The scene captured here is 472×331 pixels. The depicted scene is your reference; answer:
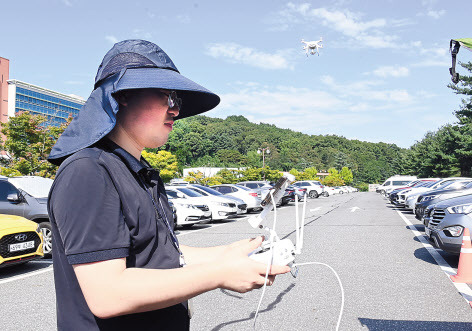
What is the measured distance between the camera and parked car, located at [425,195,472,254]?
265 inches

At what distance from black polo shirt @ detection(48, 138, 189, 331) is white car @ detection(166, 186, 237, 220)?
13.2 m

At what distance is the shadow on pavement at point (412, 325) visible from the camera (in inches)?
157

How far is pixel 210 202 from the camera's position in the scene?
50.8 feet

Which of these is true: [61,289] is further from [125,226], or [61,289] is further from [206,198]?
[206,198]

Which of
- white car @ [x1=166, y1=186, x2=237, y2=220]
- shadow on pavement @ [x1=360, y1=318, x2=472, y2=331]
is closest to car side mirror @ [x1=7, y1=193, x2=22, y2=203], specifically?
white car @ [x1=166, y1=186, x2=237, y2=220]

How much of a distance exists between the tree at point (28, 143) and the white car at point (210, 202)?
6.87 metres

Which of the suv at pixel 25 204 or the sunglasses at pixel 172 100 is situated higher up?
the sunglasses at pixel 172 100

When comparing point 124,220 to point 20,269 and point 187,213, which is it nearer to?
point 20,269

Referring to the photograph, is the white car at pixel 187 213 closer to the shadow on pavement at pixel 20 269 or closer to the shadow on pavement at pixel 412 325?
the shadow on pavement at pixel 20 269

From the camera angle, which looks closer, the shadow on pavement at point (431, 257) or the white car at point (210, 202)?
the shadow on pavement at point (431, 257)

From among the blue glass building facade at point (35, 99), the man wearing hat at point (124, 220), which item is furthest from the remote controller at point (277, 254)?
the blue glass building facade at point (35, 99)

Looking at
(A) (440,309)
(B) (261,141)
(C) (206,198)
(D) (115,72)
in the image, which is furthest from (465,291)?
(B) (261,141)

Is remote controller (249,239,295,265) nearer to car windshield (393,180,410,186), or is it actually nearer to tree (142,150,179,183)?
car windshield (393,180,410,186)

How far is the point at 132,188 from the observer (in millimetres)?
1228
